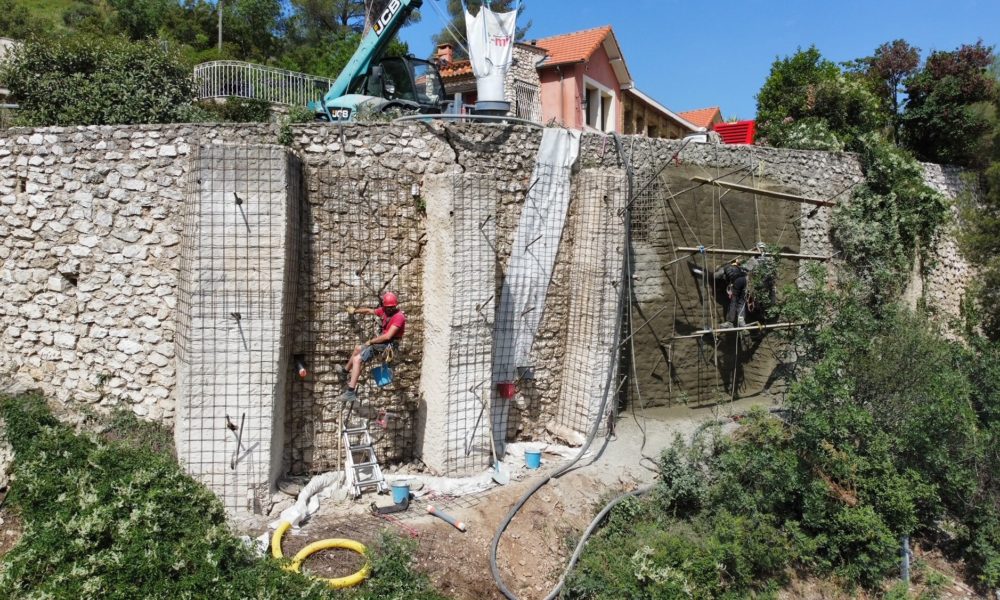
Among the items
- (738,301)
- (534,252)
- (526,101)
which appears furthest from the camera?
(526,101)

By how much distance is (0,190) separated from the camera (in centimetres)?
673

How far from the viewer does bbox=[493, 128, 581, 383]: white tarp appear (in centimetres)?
783

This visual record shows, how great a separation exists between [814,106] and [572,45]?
6.68 metres

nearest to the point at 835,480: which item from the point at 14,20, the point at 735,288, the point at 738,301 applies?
the point at 738,301

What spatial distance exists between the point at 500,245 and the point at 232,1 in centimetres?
2565

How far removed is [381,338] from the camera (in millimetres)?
6598

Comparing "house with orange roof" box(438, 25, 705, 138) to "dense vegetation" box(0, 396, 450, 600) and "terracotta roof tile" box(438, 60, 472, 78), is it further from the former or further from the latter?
"dense vegetation" box(0, 396, 450, 600)

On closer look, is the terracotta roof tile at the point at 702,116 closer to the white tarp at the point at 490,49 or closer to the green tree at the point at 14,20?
the white tarp at the point at 490,49

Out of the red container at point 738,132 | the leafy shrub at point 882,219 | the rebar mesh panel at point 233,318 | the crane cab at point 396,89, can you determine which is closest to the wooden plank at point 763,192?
the leafy shrub at point 882,219

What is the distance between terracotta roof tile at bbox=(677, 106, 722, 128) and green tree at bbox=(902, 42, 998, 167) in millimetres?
8743

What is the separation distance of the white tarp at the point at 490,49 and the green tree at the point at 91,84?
13.6ft

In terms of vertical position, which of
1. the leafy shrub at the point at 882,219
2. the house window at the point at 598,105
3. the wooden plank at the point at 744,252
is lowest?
the wooden plank at the point at 744,252

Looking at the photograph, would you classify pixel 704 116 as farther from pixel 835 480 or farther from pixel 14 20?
pixel 14 20

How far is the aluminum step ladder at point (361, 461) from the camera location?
6.57 m
